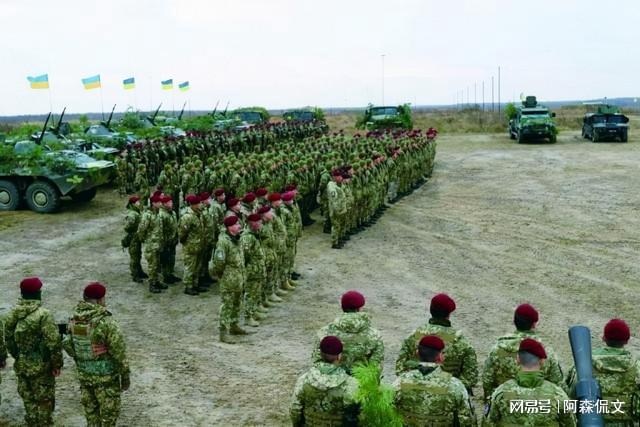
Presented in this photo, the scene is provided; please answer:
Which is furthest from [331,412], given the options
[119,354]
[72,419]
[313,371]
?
[72,419]

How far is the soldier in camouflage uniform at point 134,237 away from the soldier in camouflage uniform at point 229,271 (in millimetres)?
2380

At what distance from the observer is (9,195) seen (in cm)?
1552

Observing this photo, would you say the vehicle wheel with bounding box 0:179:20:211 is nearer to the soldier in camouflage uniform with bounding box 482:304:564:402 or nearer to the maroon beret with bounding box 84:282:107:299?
the maroon beret with bounding box 84:282:107:299

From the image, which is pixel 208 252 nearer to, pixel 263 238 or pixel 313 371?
pixel 263 238

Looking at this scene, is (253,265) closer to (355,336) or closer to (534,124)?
(355,336)

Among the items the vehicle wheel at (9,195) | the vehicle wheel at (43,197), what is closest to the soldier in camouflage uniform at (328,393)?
the vehicle wheel at (43,197)

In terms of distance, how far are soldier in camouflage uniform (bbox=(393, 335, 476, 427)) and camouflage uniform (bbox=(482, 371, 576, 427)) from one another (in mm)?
231

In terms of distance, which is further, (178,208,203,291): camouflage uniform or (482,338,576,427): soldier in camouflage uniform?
(178,208,203,291): camouflage uniform

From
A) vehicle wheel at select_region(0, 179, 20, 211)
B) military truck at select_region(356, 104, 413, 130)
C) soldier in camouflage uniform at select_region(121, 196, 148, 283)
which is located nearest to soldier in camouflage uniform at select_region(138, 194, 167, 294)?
soldier in camouflage uniform at select_region(121, 196, 148, 283)

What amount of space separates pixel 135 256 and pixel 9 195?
6.94m

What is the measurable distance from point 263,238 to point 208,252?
1.63 meters

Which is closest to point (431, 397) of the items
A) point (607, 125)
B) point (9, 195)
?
point (9, 195)

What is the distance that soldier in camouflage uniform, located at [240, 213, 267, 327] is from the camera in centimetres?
820

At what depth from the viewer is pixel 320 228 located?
13.6 meters
